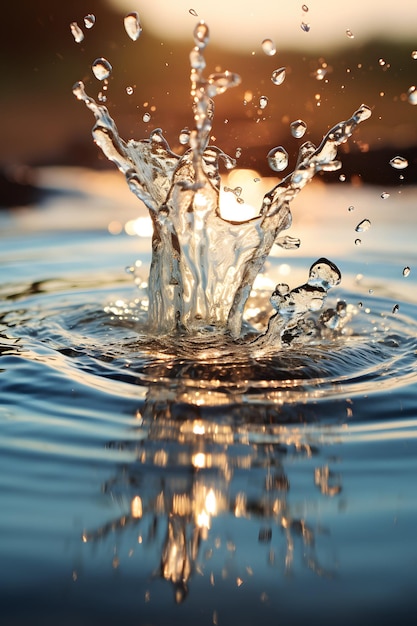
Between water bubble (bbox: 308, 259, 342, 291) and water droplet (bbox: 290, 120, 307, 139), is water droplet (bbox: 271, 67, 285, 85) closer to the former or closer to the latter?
water droplet (bbox: 290, 120, 307, 139)

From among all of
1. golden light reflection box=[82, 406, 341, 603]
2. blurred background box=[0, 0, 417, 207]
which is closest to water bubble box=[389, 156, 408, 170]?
blurred background box=[0, 0, 417, 207]

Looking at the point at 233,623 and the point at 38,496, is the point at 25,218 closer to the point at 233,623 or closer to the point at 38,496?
the point at 38,496

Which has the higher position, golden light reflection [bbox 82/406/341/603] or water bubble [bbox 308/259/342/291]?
water bubble [bbox 308/259/342/291]

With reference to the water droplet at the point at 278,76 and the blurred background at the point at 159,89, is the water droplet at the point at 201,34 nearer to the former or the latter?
the water droplet at the point at 278,76

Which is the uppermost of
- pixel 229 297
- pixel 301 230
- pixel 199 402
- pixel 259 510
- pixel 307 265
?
pixel 301 230

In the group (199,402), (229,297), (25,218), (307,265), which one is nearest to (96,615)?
(199,402)

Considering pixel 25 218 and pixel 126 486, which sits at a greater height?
pixel 25 218

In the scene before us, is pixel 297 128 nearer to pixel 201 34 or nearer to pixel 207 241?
pixel 207 241

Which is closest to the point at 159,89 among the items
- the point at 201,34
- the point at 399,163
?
the point at 399,163
